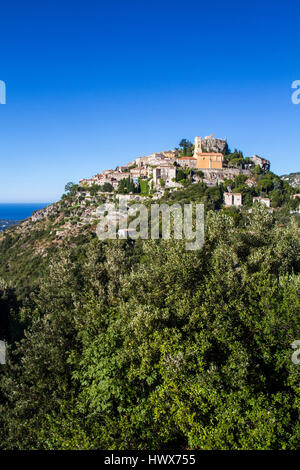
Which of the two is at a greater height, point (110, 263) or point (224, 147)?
point (224, 147)

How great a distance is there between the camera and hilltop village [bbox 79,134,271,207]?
86.2 meters

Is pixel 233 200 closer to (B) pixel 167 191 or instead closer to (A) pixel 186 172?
(B) pixel 167 191

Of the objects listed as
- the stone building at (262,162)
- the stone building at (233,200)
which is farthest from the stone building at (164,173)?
the stone building at (262,162)

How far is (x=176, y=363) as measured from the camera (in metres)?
8.65

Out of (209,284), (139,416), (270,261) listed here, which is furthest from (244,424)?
(270,261)

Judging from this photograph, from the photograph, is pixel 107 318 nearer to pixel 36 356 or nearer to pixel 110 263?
pixel 36 356

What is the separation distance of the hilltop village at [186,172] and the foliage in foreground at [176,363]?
195 ft

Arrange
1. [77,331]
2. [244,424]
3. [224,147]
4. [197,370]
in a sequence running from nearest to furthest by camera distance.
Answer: [244,424], [197,370], [77,331], [224,147]

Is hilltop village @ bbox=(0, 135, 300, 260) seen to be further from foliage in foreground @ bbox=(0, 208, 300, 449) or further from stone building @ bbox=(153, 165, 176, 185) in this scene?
foliage in foreground @ bbox=(0, 208, 300, 449)

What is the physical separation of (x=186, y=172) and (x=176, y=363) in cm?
8559

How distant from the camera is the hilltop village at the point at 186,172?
283 ft

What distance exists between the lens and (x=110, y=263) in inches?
826

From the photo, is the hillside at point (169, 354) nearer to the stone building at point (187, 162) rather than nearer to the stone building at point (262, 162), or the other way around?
the stone building at point (187, 162)

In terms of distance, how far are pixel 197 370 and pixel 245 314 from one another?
330 cm
